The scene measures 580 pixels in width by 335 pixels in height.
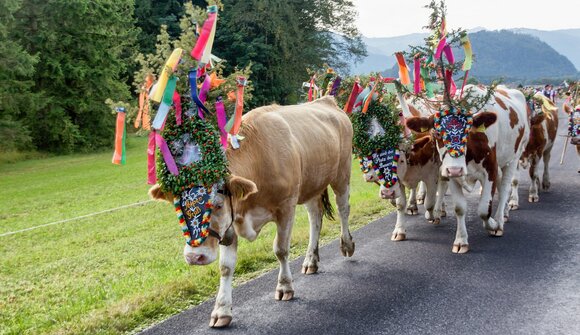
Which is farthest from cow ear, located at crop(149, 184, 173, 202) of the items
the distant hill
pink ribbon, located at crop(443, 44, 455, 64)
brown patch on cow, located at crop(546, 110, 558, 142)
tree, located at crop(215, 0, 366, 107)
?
the distant hill

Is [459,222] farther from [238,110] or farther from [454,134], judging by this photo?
[238,110]

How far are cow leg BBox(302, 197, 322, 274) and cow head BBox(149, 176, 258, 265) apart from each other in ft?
6.17

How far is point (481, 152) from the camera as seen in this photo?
7.44 m

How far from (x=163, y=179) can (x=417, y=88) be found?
14.2 ft

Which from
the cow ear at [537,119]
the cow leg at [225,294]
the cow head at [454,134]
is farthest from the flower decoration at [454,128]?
the cow ear at [537,119]

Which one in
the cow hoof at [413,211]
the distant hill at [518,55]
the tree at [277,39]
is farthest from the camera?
the distant hill at [518,55]

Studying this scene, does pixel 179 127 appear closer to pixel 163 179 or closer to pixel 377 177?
pixel 163 179

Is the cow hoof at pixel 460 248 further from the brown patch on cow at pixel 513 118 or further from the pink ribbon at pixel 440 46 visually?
the pink ribbon at pixel 440 46

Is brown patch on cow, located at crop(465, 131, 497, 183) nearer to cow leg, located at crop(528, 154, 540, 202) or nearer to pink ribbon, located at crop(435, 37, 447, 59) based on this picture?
pink ribbon, located at crop(435, 37, 447, 59)

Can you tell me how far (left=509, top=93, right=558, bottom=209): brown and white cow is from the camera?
33.4ft

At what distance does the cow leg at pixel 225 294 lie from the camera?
201 inches

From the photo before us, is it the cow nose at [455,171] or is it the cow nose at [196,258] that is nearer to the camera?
the cow nose at [196,258]

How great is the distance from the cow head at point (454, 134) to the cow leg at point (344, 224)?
1290 millimetres

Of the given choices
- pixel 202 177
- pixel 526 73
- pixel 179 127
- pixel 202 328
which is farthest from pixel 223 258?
pixel 526 73
